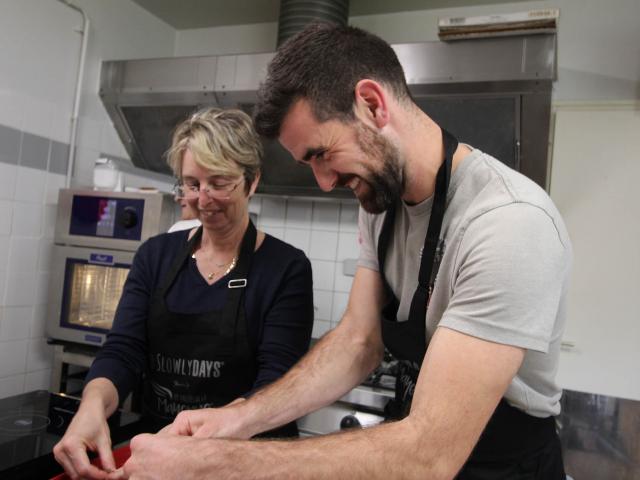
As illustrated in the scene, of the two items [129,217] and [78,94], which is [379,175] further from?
[78,94]

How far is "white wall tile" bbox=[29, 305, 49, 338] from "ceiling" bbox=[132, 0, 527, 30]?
5.29ft

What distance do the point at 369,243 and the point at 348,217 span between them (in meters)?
1.49

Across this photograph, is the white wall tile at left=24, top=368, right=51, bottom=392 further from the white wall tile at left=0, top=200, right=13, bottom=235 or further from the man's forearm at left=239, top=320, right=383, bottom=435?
the man's forearm at left=239, top=320, right=383, bottom=435

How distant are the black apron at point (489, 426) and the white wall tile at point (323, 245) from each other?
165 centimetres

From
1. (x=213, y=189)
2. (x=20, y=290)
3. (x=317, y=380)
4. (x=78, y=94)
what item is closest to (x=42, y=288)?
(x=20, y=290)

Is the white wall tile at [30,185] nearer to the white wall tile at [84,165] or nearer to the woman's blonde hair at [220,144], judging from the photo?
the white wall tile at [84,165]

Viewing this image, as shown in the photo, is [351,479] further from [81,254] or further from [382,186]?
[81,254]

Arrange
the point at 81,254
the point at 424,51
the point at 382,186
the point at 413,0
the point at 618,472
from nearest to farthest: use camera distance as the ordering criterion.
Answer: the point at 382,186
the point at 424,51
the point at 618,472
the point at 81,254
the point at 413,0

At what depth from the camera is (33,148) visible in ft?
7.38

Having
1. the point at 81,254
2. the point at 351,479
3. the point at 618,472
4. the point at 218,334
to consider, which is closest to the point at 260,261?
the point at 218,334

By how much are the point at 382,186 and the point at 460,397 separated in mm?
359

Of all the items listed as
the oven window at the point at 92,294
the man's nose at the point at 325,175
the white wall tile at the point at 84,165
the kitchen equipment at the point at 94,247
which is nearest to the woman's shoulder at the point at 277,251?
the man's nose at the point at 325,175

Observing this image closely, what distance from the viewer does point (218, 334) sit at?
127 cm

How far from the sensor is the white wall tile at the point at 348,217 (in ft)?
8.46
